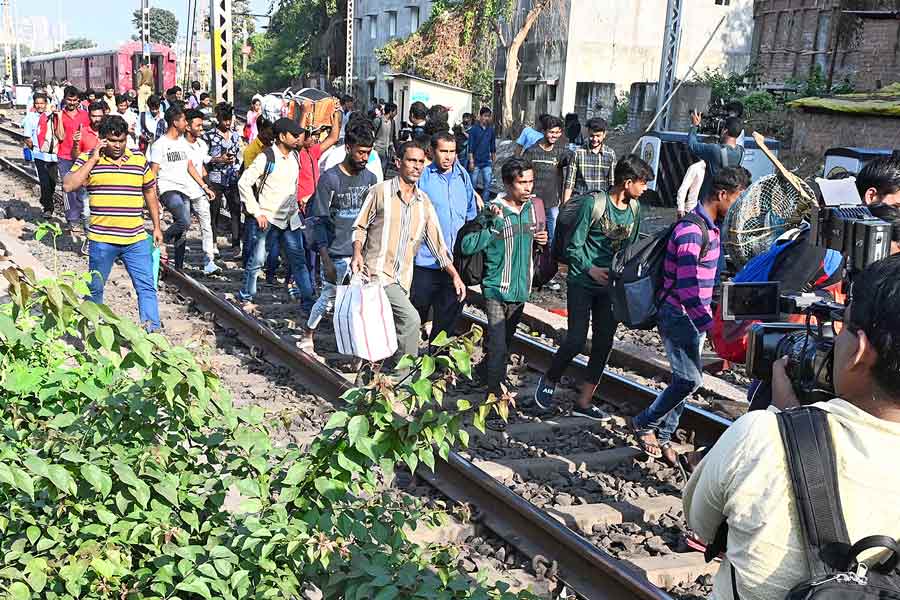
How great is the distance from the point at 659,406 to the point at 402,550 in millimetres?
2926

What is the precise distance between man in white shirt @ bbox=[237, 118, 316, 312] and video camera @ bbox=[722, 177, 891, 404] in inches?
221

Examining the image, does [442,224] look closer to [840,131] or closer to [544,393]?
[544,393]

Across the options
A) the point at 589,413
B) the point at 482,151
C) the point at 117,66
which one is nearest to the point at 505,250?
the point at 589,413

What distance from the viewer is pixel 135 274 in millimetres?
7453

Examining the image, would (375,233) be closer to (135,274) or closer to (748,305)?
(135,274)

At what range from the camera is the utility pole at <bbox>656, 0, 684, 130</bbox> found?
53.3 ft

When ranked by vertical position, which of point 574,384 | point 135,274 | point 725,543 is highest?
point 725,543

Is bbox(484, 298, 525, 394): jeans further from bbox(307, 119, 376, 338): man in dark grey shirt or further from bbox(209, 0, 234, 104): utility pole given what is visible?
bbox(209, 0, 234, 104): utility pole

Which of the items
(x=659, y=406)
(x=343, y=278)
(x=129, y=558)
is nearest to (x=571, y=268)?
(x=659, y=406)

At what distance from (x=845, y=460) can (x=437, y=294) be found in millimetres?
5258

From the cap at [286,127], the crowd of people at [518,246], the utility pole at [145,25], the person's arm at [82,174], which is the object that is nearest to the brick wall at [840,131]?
the crowd of people at [518,246]

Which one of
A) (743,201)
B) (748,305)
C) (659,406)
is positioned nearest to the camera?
(748,305)

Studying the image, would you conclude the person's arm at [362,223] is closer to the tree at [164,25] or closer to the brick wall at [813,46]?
the brick wall at [813,46]

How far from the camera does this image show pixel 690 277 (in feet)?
17.0
